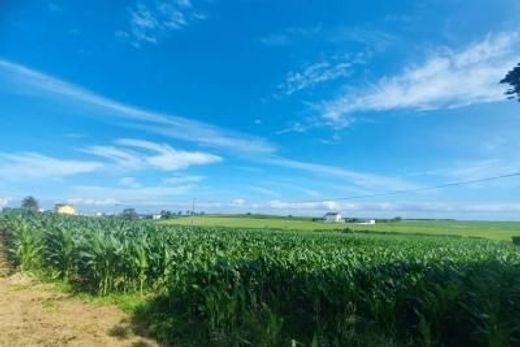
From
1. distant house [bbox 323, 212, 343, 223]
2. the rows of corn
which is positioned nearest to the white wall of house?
distant house [bbox 323, 212, 343, 223]

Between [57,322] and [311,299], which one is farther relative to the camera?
[311,299]

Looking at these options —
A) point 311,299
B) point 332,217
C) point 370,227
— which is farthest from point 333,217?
point 311,299

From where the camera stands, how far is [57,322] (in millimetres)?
10555

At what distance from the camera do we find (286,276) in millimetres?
11648

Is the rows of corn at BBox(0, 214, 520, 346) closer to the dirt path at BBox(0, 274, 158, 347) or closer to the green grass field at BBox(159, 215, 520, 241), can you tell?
the dirt path at BBox(0, 274, 158, 347)

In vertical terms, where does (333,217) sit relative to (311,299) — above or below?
above

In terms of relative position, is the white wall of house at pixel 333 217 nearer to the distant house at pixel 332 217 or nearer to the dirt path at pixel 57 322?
the distant house at pixel 332 217

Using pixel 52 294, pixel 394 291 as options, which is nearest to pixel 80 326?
pixel 52 294

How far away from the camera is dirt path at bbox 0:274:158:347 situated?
364 inches

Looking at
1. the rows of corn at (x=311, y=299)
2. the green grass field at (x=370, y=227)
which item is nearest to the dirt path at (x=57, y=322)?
the rows of corn at (x=311, y=299)

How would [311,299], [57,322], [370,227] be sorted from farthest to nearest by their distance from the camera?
[370,227] < [311,299] < [57,322]

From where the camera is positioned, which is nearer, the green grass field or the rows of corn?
the rows of corn

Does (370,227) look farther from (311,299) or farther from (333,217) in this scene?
(311,299)

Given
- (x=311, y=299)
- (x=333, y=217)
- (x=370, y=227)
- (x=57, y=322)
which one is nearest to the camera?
(x=57, y=322)
